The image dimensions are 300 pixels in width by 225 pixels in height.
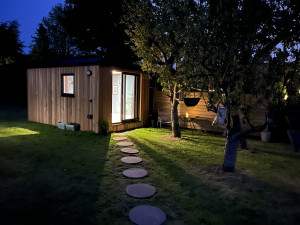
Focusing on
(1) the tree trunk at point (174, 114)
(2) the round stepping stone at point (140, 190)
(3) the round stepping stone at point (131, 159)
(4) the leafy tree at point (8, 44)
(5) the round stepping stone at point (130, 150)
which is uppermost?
(4) the leafy tree at point (8, 44)

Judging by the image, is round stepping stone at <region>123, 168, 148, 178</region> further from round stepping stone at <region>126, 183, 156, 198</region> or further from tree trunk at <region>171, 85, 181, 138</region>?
tree trunk at <region>171, 85, 181, 138</region>

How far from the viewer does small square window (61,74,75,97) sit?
8820mm

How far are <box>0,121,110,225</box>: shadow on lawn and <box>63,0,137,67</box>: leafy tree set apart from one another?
11623 mm

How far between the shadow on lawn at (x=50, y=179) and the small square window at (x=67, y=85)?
8.42 feet

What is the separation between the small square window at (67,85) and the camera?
882cm

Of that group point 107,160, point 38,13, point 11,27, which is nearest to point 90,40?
point 11,27

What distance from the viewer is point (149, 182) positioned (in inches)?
156

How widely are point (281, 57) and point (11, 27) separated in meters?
24.7

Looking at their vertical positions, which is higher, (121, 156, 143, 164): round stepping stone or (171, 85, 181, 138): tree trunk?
(171, 85, 181, 138): tree trunk

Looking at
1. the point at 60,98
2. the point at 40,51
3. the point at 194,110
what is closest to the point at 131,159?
the point at 194,110

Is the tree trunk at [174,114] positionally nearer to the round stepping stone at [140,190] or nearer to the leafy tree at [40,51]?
the round stepping stone at [140,190]

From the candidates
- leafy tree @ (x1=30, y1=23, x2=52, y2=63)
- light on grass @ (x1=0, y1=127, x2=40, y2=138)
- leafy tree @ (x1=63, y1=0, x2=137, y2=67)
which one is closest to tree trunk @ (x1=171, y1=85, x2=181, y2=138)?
light on grass @ (x1=0, y1=127, x2=40, y2=138)

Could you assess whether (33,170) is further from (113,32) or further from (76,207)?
(113,32)

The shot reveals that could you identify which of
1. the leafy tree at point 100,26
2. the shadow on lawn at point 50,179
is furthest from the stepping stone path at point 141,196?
the leafy tree at point 100,26
